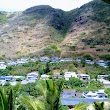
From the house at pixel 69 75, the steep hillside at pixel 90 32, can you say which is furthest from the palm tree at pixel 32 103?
the steep hillside at pixel 90 32

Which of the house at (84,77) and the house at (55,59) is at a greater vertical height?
the house at (55,59)

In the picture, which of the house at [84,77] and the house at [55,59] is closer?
the house at [84,77]

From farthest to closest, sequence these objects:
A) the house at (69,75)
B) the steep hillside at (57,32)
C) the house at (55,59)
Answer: the steep hillside at (57,32) → the house at (55,59) → the house at (69,75)

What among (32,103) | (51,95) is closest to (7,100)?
(32,103)

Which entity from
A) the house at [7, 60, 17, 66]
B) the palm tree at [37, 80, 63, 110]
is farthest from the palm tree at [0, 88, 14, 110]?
the house at [7, 60, 17, 66]

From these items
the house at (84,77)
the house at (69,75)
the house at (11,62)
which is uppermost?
the house at (11,62)

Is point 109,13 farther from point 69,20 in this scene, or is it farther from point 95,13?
point 69,20

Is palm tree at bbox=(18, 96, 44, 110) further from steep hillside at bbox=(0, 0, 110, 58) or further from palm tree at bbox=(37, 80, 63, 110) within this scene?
steep hillside at bbox=(0, 0, 110, 58)

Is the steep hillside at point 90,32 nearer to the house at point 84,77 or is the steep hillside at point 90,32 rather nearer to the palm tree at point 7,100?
the house at point 84,77

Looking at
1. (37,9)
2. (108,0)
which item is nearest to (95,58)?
(37,9)
